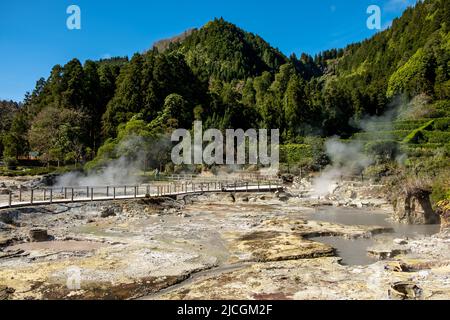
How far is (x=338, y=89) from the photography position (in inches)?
2793

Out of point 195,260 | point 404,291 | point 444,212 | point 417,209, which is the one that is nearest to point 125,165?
point 417,209

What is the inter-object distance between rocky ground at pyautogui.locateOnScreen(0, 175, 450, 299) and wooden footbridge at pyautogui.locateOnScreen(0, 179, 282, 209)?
1.34 m

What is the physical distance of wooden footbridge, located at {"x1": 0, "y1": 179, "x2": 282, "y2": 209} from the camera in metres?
22.4

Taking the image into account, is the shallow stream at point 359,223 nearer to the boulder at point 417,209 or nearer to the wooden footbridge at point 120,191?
the boulder at point 417,209

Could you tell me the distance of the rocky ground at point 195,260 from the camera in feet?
31.3

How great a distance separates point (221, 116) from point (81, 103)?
20068mm

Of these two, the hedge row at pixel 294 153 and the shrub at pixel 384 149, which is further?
the hedge row at pixel 294 153

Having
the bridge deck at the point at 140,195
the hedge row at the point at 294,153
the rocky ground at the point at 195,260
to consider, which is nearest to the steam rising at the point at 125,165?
the bridge deck at the point at 140,195

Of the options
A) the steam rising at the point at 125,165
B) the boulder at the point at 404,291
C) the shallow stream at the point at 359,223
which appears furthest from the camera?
the steam rising at the point at 125,165

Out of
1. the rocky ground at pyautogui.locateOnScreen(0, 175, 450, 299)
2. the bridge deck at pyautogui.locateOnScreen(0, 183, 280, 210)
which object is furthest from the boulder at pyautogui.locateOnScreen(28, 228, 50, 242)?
the bridge deck at pyautogui.locateOnScreen(0, 183, 280, 210)

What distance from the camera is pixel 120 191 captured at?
3097cm

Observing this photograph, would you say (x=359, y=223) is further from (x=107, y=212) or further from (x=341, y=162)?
(x=341, y=162)

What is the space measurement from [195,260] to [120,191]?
63.9 feet

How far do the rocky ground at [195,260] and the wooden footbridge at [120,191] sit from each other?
1337mm
